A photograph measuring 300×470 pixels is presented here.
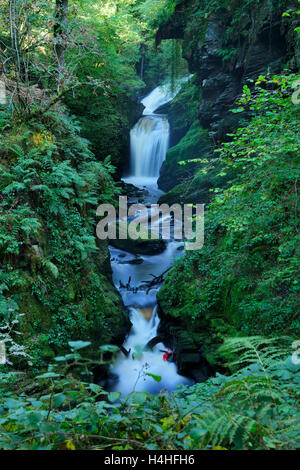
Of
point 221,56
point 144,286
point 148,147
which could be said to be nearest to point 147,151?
point 148,147

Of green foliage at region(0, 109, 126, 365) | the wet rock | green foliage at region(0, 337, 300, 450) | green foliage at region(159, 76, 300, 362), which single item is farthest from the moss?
green foliage at region(0, 337, 300, 450)

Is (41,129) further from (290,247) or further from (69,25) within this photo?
(290,247)

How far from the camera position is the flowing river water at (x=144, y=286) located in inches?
262

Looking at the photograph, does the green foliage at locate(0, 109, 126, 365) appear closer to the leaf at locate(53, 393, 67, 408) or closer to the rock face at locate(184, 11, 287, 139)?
the leaf at locate(53, 393, 67, 408)

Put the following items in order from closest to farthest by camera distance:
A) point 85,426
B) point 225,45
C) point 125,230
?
point 85,426 < point 125,230 < point 225,45

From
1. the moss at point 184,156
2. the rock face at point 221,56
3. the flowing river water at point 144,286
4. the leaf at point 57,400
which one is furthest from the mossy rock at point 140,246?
the leaf at point 57,400

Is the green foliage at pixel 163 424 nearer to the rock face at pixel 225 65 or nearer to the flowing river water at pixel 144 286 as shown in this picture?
the flowing river water at pixel 144 286

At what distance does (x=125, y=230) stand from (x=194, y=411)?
1043cm

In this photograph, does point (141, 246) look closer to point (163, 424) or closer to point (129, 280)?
point (129, 280)

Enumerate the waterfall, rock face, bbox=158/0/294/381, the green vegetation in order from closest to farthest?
1. the green vegetation
2. rock face, bbox=158/0/294/381
3. the waterfall

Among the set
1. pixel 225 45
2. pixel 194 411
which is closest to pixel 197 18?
pixel 225 45

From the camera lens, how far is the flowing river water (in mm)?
6660

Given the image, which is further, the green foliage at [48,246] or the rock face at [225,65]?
the rock face at [225,65]
